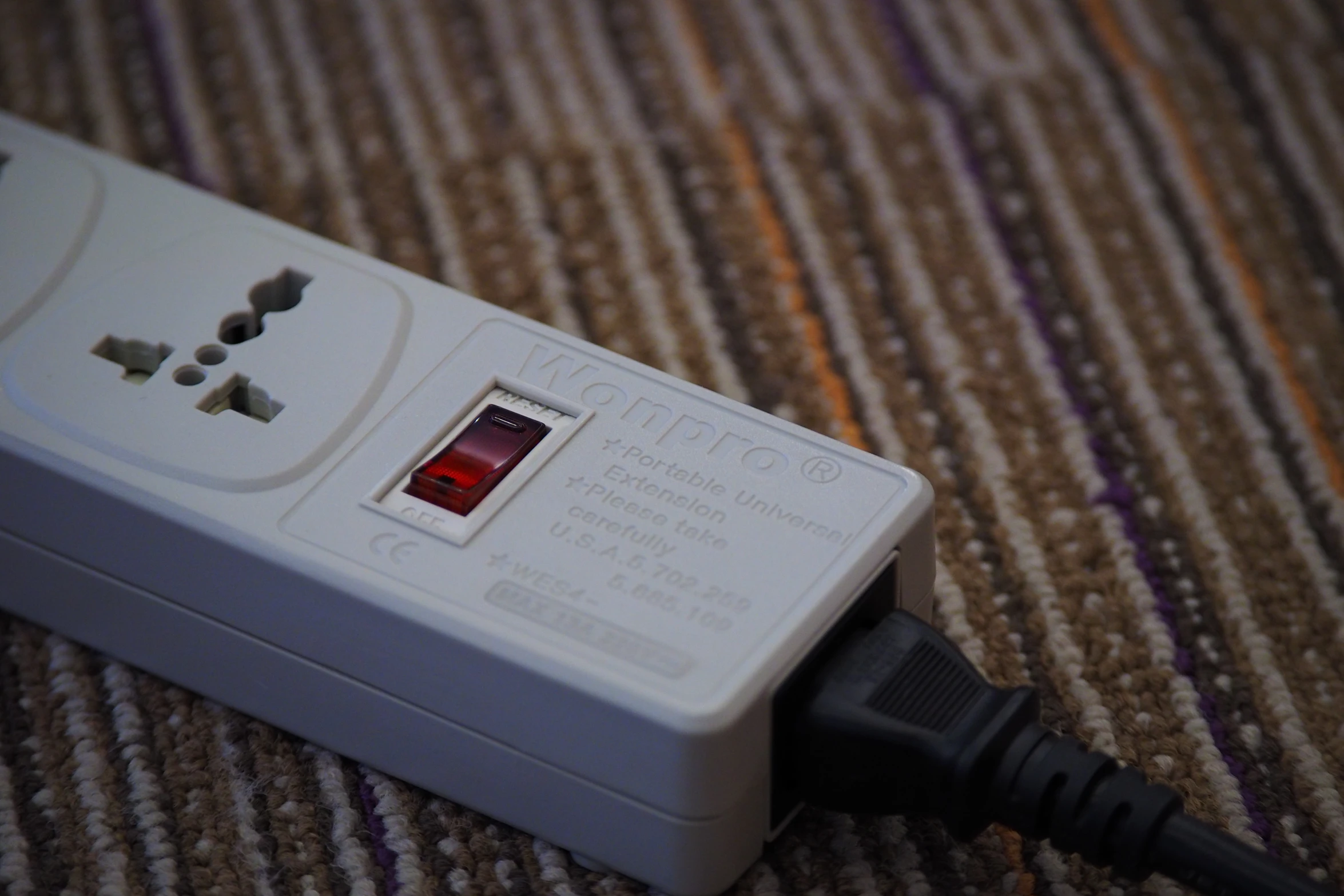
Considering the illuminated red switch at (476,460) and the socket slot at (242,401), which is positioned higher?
the illuminated red switch at (476,460)

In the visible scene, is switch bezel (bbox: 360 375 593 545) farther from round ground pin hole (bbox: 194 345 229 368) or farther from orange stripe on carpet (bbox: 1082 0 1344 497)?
orange stripe on carpet (bbox: 1082 0 1344 497)

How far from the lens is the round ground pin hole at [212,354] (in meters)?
0.45

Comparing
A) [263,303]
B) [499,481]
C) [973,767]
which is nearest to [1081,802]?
[973,767]

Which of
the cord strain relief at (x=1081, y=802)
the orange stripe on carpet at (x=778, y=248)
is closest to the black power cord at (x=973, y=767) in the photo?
the cord strain relief at (x=1081, y=802)

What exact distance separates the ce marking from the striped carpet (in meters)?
0.07

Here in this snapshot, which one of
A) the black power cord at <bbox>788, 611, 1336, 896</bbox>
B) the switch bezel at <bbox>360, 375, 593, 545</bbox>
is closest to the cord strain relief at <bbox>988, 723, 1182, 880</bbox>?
the black power cord at <bbox>788, 611, 1336, 896</bbox>

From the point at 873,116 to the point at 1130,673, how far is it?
0.25 meters

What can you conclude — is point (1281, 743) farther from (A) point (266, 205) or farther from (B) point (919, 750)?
(A) point (266, 205)

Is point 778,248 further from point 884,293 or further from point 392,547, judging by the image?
point 392,547

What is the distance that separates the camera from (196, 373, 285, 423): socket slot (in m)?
0.44

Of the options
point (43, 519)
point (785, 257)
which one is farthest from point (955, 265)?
point (43, 519)

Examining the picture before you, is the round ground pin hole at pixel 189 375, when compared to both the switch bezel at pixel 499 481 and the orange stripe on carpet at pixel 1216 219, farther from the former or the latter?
the orange stripe on carpet at pixel 1216 219

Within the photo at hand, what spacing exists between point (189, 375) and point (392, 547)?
88mm

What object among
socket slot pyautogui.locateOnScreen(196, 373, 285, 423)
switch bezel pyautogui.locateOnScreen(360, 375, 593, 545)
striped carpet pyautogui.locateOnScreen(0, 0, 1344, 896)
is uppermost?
switch bezel pyautogui.locateOnScreen(360, 375, 593, 545)
